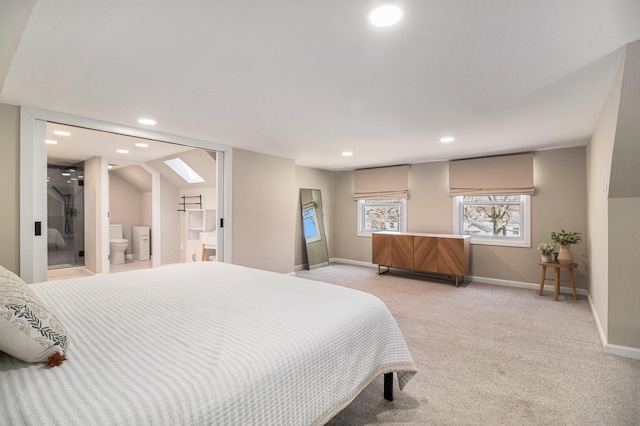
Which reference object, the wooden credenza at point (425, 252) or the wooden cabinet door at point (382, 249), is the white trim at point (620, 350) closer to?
the wooden credenza at point (425, 252)

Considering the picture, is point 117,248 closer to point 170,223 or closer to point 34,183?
point 170,223

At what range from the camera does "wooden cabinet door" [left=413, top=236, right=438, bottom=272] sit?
16.0 feet

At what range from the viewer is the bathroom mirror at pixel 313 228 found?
6168 millimetres

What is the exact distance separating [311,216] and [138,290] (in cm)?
444

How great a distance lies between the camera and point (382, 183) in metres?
6.02

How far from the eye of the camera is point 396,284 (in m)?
4.85

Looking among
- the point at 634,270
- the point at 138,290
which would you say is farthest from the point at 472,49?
the point at 138,290

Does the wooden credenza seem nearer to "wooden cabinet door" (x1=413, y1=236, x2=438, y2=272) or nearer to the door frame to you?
"wooden cabinet door" (x1=413, y1=236, x2=438, y2=272)

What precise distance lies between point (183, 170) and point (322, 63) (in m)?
4.85

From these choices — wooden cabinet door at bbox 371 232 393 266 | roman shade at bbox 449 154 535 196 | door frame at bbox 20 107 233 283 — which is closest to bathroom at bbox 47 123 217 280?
door frame at bbox 20 107 233 283

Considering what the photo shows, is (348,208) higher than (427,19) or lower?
lower

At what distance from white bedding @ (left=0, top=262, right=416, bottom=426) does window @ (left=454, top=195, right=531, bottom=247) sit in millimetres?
3862

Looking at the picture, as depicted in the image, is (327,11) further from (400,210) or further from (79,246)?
(79,246)

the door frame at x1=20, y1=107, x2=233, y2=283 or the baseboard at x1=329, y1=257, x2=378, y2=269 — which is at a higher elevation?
the door frame at x1=20, y1=107, x2=233, y2=283
